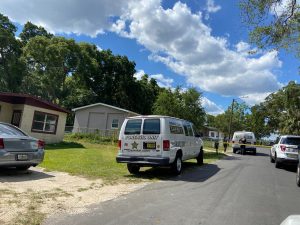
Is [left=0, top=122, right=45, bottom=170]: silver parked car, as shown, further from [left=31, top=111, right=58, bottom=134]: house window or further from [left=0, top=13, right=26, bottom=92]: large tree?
[left=0, top=13, right=26, bottom=92]: large tree

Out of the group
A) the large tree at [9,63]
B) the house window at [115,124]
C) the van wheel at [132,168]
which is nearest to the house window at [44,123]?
the house window at [115,124]

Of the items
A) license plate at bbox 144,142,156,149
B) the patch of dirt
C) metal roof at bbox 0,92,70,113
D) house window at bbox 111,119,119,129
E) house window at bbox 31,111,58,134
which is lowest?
the patch of dirt

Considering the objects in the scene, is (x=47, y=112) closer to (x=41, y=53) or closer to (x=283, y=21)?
(x=283, y=21)

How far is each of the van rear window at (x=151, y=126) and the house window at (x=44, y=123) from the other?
545 inches

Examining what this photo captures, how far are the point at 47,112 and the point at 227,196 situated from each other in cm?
1896

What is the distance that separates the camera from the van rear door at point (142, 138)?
12.5 meters

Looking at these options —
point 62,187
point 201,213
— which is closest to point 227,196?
point 201,213

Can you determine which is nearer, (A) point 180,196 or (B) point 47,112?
(A) point 180,196

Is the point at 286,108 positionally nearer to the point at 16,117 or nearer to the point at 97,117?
the point at 97,117

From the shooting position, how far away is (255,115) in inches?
3273

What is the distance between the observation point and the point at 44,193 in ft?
27.8

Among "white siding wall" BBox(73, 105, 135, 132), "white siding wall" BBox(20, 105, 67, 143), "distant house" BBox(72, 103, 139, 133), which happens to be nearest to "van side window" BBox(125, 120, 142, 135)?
"white siding wall" BBox(20, 105, 67, 143)

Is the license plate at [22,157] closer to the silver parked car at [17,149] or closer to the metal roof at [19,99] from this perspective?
the silver parked car at [17,149]

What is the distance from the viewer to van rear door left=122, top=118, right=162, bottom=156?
12.5 meters
